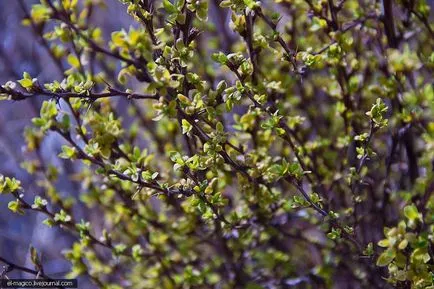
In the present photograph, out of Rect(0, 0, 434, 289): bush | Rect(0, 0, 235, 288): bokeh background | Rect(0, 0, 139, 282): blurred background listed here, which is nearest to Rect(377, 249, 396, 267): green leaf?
Rect(0, 0, 434, 289): bush

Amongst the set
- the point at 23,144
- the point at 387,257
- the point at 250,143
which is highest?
the point at 23,144

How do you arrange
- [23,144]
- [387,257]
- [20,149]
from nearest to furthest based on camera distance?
[387,257] → [23,144] → [20,149]

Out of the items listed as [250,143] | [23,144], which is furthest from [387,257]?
[23,144]

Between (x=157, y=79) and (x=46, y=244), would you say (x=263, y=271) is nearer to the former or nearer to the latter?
(x=157, y=79)

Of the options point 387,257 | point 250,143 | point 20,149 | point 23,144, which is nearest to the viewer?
point 387,257

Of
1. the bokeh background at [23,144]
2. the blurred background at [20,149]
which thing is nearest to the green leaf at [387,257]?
the bokeh background at [23,144]

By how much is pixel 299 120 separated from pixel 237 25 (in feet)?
1.13

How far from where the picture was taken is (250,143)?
1734mm

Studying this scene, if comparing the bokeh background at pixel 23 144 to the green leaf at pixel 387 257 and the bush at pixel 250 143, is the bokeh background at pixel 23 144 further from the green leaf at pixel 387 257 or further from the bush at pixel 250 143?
the green leaf at pixel 387 257

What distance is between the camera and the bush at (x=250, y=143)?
1259 mm

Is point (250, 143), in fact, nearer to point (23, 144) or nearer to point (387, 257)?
point (387, 257)

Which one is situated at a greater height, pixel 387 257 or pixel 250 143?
pixel 250 143

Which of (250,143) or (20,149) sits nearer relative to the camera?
(250,143)

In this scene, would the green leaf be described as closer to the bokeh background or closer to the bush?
the bush
